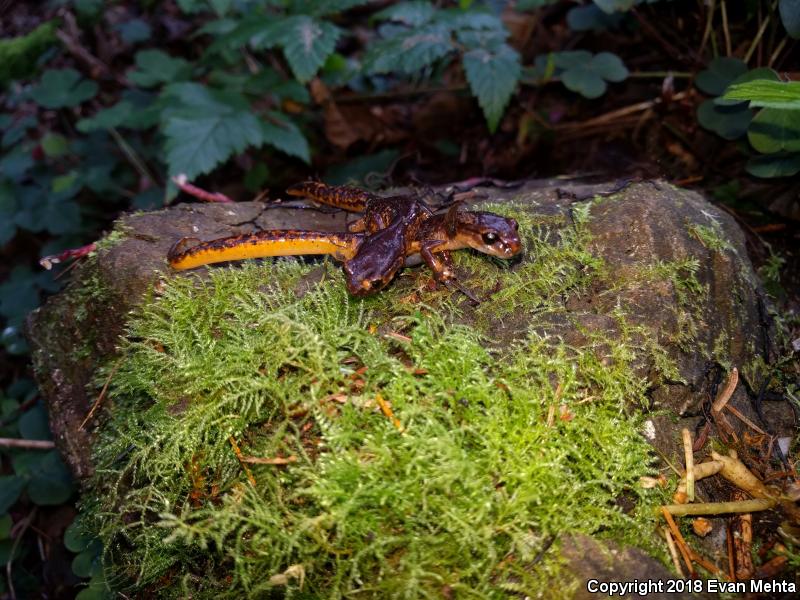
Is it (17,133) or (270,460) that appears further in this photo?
(17,133)

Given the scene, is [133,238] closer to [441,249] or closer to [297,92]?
[441,249]

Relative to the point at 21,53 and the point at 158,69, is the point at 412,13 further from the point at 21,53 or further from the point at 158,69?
the point at 21,53

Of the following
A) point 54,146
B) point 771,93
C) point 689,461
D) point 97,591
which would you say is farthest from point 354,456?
point 54,146

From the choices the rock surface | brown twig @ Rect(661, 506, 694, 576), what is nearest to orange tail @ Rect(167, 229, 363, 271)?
the rock surface

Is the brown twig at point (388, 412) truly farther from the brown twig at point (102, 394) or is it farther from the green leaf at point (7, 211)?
the green leaf at point (7, 211)

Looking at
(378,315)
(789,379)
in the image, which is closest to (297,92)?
(378,315)

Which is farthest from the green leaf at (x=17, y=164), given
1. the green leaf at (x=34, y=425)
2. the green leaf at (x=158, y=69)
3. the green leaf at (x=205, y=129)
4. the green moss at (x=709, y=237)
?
the green moss at (x=709, y=237)

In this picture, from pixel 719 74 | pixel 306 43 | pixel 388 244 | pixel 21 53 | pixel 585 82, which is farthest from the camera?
pixel 21 53
